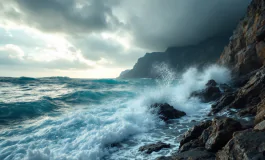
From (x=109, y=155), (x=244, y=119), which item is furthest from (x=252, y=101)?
(x=109, y=155)

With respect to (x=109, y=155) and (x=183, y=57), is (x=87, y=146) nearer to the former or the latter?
(x=109, y=155)

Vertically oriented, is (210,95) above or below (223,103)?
above

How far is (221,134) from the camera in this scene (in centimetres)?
418

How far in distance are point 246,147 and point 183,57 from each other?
5461 inches

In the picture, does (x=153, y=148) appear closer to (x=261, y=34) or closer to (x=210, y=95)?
(x=210, y=95)

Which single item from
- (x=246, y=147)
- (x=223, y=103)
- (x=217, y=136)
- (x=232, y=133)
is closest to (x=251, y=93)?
(x=223, y=103)

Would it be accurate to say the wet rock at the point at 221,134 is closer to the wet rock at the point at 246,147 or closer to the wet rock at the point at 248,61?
the wet rock at the point at 246,147

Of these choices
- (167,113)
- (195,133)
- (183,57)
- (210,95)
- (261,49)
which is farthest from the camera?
(183,57)

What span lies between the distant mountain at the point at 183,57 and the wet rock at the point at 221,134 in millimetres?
93540

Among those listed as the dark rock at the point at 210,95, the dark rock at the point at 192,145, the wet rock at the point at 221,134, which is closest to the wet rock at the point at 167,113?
the dark rock at the point at 210,95

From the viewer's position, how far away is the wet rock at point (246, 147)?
2.74m

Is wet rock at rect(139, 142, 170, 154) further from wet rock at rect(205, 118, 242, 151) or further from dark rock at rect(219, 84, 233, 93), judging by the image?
dark rock at rect(219, 84, 233, 93)

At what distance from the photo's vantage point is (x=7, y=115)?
1112 cm

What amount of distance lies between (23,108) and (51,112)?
7.49ft
